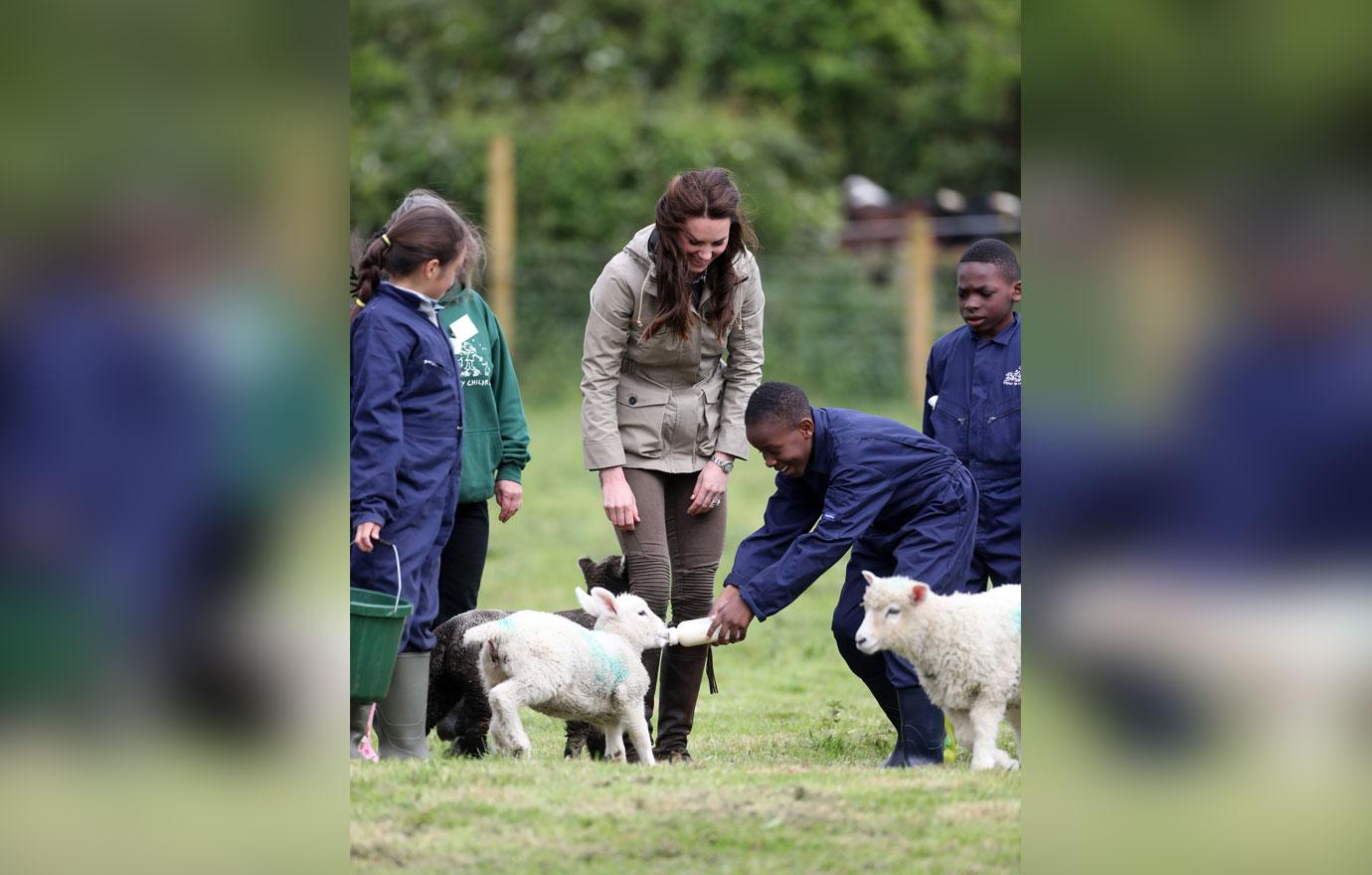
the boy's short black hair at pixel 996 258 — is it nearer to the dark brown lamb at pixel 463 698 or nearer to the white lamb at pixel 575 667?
the white lamb at pixel 575 667

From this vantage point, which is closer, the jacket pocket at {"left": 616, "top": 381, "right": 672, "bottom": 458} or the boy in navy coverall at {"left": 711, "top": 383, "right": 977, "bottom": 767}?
the boy in navy coverall at {"left": 711, "top": 383, "right": 977, "bottom": 767}

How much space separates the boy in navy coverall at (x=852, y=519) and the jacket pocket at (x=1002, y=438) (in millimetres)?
335

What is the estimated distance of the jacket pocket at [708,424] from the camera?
6551 millimetres

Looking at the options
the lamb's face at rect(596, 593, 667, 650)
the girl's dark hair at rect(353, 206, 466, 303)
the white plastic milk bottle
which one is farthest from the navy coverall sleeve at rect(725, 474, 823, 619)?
the girl's dark hair at rect(353, 206, 466, 303)

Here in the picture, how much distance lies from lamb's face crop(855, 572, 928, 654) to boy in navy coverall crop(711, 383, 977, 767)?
0.21m

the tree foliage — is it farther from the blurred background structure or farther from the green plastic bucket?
the green plastic bucket

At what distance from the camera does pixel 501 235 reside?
21312mm

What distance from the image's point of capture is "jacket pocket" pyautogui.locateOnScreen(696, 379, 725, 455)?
6551mm

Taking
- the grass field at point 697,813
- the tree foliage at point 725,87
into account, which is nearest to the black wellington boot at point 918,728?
the grass field at point 697,813

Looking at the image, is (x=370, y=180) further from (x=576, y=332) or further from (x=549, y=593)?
(x=549, y=593)
